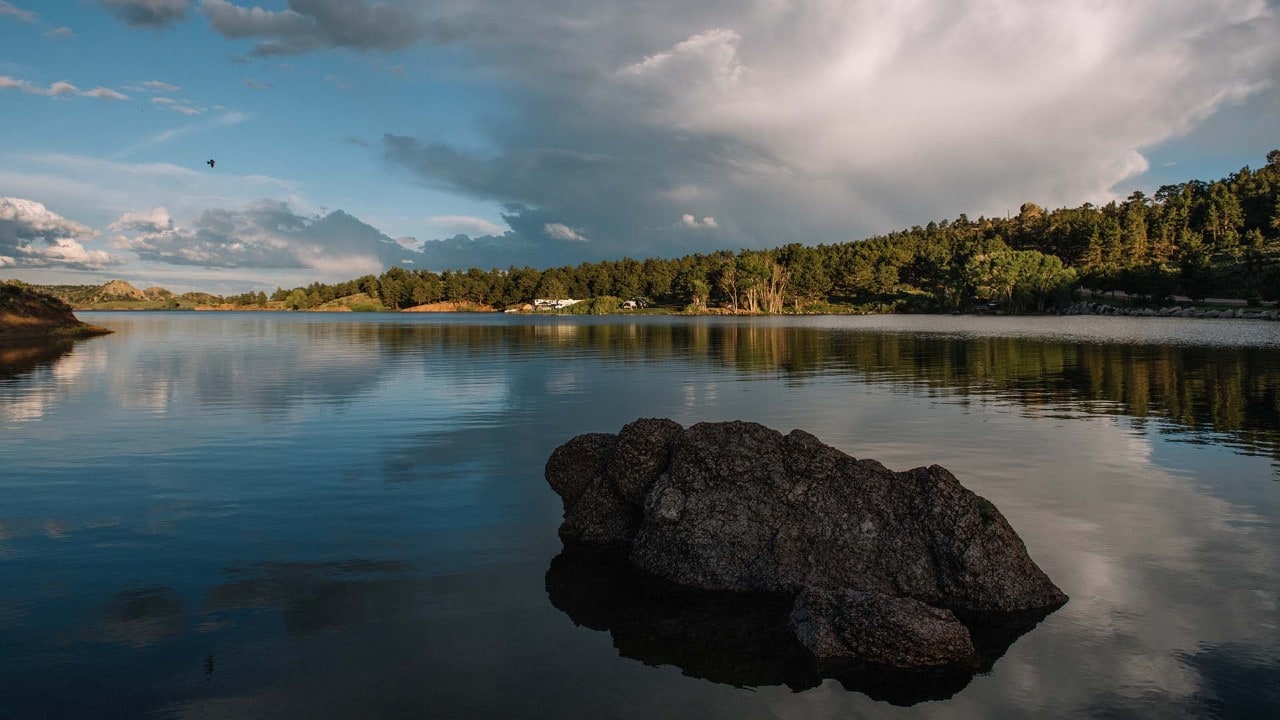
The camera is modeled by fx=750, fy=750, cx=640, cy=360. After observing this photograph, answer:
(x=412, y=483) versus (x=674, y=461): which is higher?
(x=674, y=461)

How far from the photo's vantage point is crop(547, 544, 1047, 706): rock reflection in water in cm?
1105

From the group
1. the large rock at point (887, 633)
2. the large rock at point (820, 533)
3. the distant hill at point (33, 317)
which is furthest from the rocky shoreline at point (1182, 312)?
the distant hill at point (33, 317)

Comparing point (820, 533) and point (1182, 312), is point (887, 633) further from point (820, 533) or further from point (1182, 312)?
point (1182, 312)

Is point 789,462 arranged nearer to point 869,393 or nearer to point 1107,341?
point 869,393

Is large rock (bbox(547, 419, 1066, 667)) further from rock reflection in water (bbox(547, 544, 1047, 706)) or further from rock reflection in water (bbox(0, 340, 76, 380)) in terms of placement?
rock reflection in water (bbox(0, 340, 76, 380))

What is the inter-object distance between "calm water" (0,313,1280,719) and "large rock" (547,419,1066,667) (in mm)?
1157

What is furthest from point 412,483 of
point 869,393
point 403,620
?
point 869,393

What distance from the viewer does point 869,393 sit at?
42.6 m

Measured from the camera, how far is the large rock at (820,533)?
12.4 metres

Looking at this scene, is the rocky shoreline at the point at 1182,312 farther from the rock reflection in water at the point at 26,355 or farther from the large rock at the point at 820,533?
the rock reflection in water at the point at 26,355

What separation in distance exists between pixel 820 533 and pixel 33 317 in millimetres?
126026

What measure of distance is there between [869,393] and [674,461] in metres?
29.3

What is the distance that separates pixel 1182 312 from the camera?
170125 mm

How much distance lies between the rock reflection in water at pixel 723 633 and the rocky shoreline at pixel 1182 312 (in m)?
176
